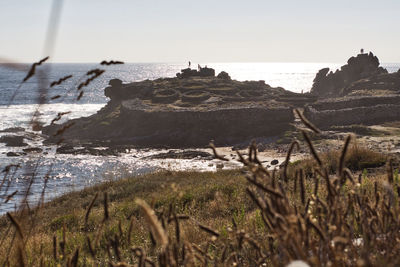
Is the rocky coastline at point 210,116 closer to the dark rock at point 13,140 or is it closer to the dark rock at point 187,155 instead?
the dark rock at point 13,140

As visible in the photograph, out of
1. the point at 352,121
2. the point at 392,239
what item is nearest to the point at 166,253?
the point at 392,239

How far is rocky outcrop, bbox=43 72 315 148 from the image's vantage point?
4912 cm

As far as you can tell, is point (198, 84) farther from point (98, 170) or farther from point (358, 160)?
point (358, 160)

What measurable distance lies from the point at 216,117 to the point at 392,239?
49.4m

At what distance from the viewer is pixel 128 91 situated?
7000 cm

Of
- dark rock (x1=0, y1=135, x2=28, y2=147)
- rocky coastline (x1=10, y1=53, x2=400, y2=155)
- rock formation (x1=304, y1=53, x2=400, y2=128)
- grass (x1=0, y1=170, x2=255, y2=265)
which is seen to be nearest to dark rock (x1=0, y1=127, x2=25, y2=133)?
rocky coastline (x1=10, y1=53, x2=400, y2=155)

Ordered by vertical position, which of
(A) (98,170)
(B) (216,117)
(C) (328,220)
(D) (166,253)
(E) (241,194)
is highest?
(C) (328,220)

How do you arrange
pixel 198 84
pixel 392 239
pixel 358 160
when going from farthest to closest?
pixel 198 84
pixel 358 160
pixel 392 239

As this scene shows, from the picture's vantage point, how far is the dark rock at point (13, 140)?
4934 cm

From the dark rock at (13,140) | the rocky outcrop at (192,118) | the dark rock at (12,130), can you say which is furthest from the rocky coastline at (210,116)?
the dark rock at (12,130)

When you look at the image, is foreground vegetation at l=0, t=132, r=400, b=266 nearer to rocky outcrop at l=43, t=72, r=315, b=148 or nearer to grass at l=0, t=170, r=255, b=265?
grass at l=0, t=170, r=255, b=265

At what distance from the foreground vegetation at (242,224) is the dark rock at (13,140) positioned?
36566mm

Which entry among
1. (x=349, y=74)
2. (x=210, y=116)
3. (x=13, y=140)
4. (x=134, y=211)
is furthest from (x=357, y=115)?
(x=134, y=211)

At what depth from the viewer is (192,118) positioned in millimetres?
51344
